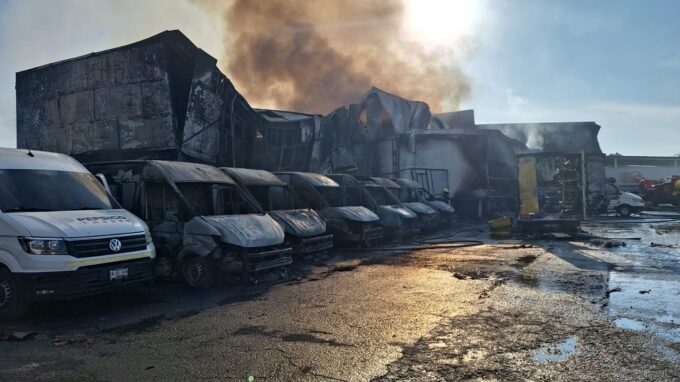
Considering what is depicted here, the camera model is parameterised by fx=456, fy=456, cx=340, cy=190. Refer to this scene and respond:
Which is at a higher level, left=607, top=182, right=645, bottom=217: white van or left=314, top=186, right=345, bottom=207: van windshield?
left=314, top=186, right=345, bottom=207: van windshield

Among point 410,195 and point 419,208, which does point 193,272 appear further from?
point 410,195

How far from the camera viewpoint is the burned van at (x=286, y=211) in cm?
863

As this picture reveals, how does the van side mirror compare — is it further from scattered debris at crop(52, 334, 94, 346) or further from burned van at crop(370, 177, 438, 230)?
burned van at crop(370, 177, 438, 230)

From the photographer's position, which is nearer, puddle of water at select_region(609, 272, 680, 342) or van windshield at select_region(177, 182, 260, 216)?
puddle of water at select_region(609, 272, 680, 342)

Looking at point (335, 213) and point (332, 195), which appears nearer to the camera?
point (335, 213)

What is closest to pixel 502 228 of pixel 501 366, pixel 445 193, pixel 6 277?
pixel 445 193

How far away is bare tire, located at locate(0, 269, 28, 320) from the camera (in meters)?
4.89

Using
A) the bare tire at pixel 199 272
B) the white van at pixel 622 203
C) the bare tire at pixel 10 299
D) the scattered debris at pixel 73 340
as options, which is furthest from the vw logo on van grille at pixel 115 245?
the white van at pixel 622 203

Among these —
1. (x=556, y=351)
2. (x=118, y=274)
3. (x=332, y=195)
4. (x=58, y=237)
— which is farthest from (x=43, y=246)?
(x=332, y=195)

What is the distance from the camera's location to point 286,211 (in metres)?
9.15

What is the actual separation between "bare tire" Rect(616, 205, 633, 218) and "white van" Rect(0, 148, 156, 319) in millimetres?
23319

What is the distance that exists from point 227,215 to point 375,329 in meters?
3.60

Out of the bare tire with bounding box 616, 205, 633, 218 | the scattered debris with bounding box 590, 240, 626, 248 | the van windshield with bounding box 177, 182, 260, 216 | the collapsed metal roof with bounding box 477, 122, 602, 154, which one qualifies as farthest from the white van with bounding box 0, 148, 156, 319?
the collapsed metal roof with bounding box 477, 122, 602, 154

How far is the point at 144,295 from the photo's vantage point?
6418mm
